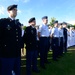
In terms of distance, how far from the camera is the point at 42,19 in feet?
31.3

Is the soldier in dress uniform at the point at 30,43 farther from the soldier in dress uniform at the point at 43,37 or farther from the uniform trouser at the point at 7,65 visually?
the uniform trouser at the point at 7,65

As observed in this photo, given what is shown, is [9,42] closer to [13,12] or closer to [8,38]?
[8,38]

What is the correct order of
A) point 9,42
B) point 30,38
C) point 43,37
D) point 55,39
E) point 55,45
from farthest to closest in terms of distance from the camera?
point 55,45, point 55,39, point 43,37, point 30,38, point 9,42

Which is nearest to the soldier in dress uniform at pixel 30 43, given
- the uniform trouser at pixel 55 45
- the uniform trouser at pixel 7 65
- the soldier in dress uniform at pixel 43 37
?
the soldier in dress uniform at pixel 43 37

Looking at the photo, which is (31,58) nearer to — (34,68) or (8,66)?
(34,68)

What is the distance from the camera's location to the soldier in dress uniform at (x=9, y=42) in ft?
18.2

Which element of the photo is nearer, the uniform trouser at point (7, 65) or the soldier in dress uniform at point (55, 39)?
the uniform trouser at point (7, 65)

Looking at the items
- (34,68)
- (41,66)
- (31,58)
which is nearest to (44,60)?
(41,66)

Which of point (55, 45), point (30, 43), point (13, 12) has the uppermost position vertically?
point (13, 12)

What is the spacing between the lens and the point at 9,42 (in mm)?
5531

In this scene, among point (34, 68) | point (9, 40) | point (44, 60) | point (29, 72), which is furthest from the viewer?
point (44, 60)

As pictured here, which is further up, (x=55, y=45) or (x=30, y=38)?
(x=30, y=38)

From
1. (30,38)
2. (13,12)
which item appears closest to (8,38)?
(13,12)

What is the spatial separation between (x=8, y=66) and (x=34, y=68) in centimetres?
306
